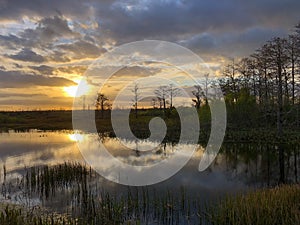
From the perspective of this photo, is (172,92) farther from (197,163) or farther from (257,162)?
(257,162)

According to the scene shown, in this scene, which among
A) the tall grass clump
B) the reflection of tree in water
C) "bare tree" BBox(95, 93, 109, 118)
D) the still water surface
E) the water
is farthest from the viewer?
"bare tree" BBox(95, 93, 109, 118)

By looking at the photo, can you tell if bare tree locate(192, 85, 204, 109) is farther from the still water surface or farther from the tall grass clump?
the tall grass clump

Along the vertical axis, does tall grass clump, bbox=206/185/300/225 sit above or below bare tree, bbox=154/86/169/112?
below

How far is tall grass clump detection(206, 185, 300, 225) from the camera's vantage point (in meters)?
8.11

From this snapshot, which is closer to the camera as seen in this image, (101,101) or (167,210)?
(167,210)

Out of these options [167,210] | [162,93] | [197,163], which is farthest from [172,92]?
[167,210]

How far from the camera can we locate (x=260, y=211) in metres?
8.32

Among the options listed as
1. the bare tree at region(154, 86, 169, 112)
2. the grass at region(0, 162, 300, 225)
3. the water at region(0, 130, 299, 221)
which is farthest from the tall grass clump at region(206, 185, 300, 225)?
the bare tree at region(154, 86, 169, 112)

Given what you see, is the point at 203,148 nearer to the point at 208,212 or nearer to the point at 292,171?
the point at 292,171

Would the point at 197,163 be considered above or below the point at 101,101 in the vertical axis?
below

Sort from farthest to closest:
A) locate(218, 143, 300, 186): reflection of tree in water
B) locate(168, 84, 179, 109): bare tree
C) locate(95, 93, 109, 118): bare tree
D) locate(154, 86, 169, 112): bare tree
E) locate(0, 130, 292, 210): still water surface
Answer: locate(95, 93, 109, 118): bare tree < locate(154, 86, 169, 112): bare tree < locate(168, 84, 179, 109): bare tree < locate(218, 143, 300, 186): reflection of tree in water < locate(0, 130, 292, 210): still water surface

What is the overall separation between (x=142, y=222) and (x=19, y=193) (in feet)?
20.6

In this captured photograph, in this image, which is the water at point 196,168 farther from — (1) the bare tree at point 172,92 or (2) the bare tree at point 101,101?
(2) the bare tree at point 101,101

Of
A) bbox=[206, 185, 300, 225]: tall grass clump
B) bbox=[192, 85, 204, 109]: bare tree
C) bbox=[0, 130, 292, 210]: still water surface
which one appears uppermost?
bbox=[192, 85, 204, 109]: bare tree
